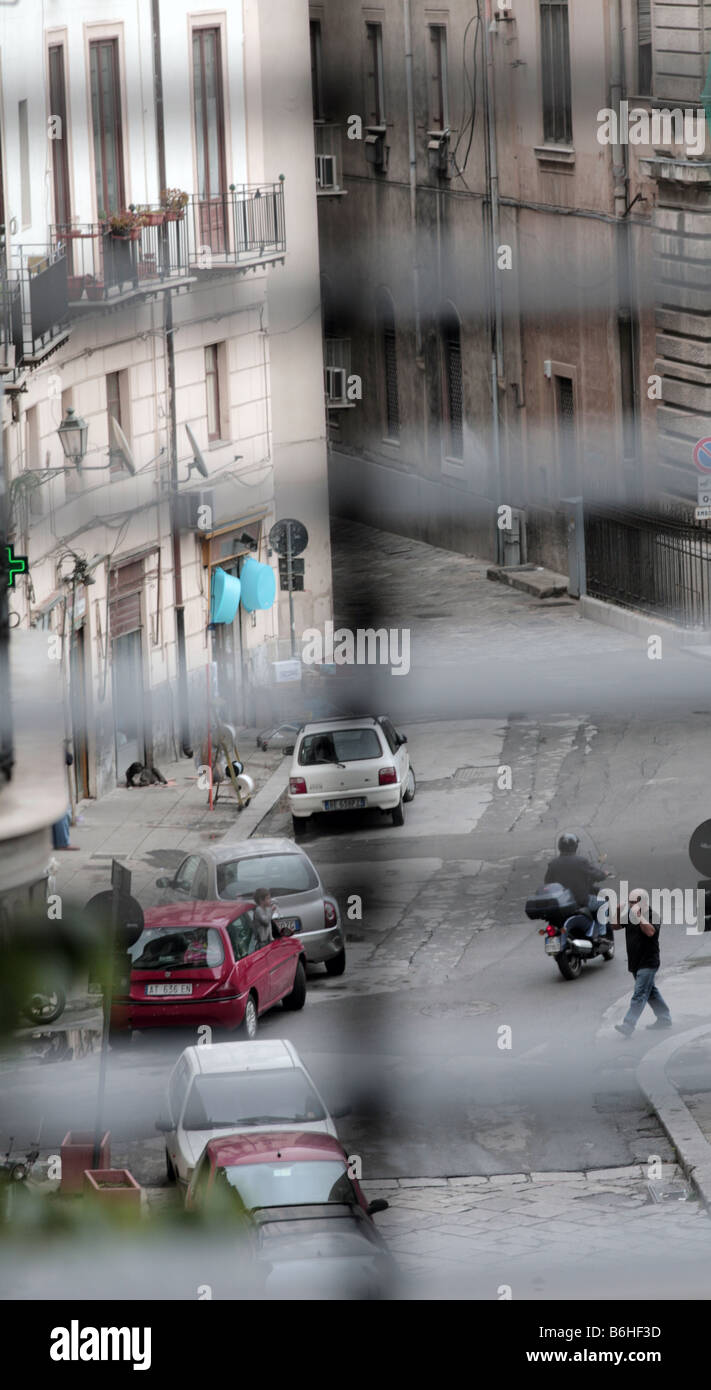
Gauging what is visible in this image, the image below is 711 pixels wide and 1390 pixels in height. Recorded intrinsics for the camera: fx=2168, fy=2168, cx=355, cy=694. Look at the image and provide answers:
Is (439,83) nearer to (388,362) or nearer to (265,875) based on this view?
(388,362)

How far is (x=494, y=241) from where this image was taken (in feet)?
3.26

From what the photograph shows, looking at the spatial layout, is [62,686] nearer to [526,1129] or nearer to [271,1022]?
[526,1129]

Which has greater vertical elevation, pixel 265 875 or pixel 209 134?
pixel 209 134

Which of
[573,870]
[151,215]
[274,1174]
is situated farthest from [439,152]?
[274,1174]

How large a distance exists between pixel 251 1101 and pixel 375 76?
5.66 feet

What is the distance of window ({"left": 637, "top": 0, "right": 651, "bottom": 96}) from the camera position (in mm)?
943

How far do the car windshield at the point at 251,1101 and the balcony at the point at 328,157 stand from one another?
71 cm

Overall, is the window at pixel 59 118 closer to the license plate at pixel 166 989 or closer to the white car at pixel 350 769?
the white car at pixel 350 769

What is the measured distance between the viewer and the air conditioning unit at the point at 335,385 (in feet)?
3.23

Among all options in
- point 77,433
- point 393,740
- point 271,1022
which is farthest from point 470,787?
point 271,1022

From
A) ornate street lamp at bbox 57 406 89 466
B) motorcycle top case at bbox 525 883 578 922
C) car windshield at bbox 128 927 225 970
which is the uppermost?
ornate street lamp at bbox 57 406 89 466

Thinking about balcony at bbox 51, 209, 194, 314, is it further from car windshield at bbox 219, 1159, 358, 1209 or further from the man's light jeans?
the man's light jeans

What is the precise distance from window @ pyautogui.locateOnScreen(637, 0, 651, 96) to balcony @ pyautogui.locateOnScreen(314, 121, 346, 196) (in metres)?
0.14
